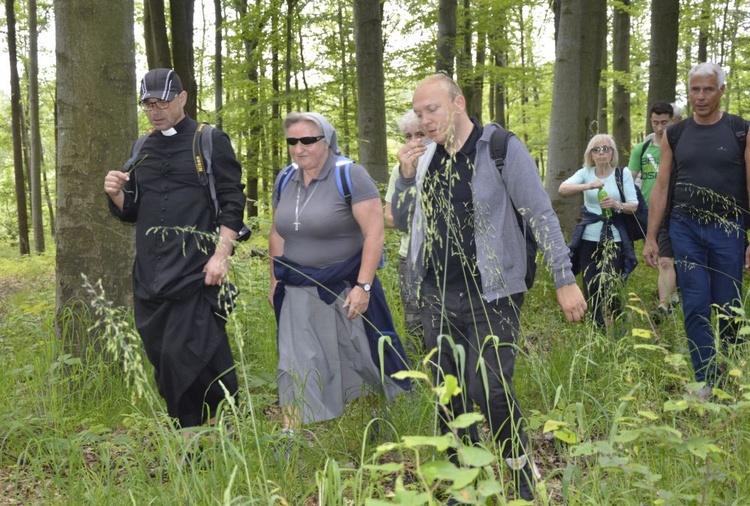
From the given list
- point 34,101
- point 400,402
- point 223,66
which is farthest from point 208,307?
point 223,66

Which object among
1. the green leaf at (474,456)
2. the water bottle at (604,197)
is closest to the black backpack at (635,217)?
the water bottle at (604,197)

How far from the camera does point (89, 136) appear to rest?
4.71 metres

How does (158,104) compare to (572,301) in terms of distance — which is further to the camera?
(158,104)

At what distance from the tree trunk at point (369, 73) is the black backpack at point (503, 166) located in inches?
218

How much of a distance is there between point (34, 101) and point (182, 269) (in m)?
A: 16.2

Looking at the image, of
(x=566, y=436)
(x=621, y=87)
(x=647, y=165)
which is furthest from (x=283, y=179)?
(x=621, y=87)

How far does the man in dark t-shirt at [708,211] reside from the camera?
4.46 m

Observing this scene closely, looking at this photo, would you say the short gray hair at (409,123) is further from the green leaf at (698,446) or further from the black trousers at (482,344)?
the green leaf at (698,446)

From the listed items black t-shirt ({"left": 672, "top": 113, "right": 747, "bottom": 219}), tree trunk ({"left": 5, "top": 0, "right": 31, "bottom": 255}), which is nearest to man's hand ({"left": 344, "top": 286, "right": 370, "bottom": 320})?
black t-shirt ({"left": 672, "top": 113, "right": 747, "bottom": 219})

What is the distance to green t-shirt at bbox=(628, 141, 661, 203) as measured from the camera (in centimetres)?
679

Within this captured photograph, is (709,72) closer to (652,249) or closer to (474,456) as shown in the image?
(652,249)

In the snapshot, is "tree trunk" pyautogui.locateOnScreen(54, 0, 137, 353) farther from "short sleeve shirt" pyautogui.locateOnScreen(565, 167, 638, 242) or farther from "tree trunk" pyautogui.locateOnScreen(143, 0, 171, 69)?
"tree trunk" pyautogui.locateOnScreen(143, 0, 171, 69)

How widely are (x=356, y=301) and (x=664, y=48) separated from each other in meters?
7.01

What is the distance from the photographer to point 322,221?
379 cm
